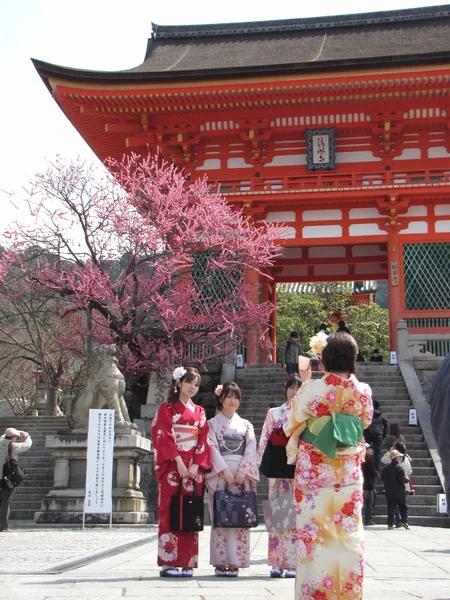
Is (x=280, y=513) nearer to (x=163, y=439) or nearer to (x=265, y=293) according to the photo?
(x=163, y=439)

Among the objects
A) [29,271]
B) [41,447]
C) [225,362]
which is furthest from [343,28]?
[41,447]

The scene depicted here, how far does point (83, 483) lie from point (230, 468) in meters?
6.35

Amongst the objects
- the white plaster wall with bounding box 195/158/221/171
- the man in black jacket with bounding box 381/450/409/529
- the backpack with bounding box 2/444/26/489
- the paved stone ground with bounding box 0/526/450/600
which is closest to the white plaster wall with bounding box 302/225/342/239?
the white plaster wall with bounding box 195/158/221/171

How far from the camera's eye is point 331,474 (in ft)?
14.4

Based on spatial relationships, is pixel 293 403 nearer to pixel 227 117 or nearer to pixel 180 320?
pixel 180 320

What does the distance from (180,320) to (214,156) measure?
570 cm

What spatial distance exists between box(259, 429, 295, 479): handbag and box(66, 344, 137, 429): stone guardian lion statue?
5.93m

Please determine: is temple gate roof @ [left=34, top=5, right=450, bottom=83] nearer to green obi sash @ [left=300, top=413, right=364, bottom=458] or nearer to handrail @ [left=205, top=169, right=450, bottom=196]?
handrail @ [left=205, top=169, right=450, bottom=196]

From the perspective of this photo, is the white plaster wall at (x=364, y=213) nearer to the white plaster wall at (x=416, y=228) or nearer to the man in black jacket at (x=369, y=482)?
the white plaster wall at (x=416, y=228)

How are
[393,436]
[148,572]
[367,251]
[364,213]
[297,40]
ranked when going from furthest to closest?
[297,40] < [367,251] < [364,213] < [393,436] < [148,572]

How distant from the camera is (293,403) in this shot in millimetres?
4551

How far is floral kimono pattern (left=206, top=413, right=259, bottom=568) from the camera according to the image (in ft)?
20.1

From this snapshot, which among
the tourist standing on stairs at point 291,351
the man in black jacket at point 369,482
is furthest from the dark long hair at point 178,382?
the tourist standing on stairs at point 291,351

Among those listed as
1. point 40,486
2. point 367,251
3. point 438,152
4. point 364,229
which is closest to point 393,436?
point 40,486
